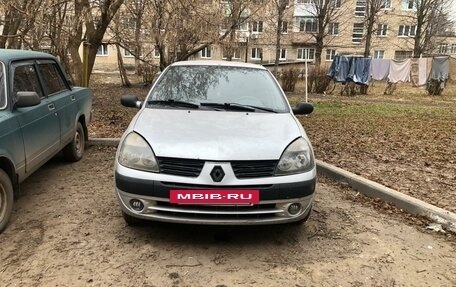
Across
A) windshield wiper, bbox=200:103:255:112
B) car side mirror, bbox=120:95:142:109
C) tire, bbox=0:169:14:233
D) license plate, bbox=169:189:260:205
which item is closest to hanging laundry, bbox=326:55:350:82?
car side mirror, bbox=120:95:142:109

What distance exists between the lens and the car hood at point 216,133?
10.6 ft

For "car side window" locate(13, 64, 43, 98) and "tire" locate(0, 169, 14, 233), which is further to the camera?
"car side window" locate(13, 64, 43, 98)

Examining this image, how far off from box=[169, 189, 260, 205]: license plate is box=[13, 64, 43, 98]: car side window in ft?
7.29

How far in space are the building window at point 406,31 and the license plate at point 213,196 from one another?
173 ft

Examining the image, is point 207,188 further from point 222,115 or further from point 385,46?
point 385,46

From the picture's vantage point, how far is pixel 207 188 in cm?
315

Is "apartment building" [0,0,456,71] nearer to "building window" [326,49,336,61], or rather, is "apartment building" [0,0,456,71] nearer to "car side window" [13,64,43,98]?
"building window" [326,49,336,61]

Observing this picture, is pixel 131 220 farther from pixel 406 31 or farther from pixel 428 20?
pixel 406 31

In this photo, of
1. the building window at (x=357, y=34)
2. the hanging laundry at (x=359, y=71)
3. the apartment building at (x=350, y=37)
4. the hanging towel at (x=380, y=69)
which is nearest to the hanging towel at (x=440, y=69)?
the hanging towel at (x=380, y=69)

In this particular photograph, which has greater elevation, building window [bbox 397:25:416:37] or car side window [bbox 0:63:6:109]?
building window [bbox 397:25:416:37]

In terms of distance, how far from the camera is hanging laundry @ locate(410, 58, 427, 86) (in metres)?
21.6

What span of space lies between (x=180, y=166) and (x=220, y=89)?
1.55 metres

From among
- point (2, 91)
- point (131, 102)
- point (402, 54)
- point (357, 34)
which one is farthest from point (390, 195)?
point (402, 54)

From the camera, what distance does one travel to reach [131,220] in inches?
145
